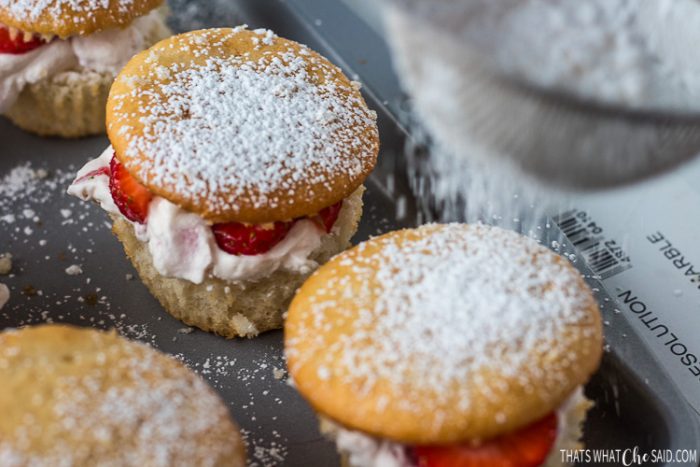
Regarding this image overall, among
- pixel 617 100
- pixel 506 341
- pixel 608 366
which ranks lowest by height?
pixel 608 366

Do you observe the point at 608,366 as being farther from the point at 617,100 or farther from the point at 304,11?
the point at 304,11

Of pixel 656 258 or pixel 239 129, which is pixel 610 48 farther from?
pixel 656 258

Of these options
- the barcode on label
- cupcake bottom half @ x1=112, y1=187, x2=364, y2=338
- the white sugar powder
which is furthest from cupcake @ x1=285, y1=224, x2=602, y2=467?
the barcode on label

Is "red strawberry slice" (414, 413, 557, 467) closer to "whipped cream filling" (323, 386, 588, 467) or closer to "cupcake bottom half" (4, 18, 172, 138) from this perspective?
"whipped cream filling" (323, 386, 588, 467)

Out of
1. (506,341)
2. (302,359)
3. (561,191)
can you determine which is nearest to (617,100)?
(561,191)

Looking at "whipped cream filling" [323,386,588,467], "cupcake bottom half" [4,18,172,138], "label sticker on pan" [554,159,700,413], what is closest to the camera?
"whipped cream filling" [323,386,588,467]

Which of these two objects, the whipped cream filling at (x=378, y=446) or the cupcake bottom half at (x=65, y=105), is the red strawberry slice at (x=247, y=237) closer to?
the whipped cream filling at (x=378, y=446)
